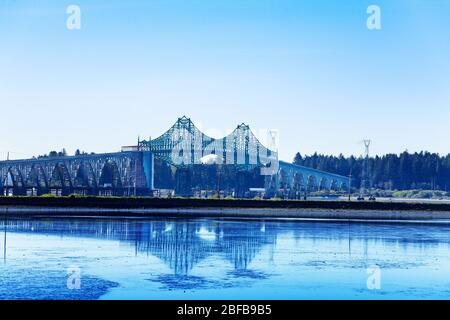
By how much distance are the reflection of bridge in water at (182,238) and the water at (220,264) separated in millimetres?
41

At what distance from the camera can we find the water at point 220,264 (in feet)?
56.9

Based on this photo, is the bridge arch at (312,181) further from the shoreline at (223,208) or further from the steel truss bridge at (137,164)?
the shoreline at (223,208)

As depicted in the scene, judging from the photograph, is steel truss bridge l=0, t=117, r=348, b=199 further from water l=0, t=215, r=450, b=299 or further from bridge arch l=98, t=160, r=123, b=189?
water l=0, t=215, r=450, b=299

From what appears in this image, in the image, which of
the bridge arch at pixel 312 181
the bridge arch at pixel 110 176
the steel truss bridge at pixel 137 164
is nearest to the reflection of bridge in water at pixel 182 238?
the steel truss bridge at pixel 137 164

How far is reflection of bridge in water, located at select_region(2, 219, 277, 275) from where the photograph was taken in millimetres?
24250

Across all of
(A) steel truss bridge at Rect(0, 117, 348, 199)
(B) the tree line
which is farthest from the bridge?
(B) the tree line

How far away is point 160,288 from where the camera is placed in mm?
17641

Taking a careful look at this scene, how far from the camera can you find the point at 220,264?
22531mm

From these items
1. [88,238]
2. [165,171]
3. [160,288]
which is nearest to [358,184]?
[165,171]

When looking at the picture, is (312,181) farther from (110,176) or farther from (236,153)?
(110,176)

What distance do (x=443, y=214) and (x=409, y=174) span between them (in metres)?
112

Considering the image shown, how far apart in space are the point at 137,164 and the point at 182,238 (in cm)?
8649

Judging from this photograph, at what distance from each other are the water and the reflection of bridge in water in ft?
0.13
